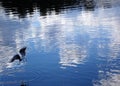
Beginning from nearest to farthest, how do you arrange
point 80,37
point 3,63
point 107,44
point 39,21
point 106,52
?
point 3,63
point 106,52
point 107,44
point 80,37
point 39,21

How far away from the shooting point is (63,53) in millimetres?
35031

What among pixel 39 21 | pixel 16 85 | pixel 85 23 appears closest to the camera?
pixel 16 85

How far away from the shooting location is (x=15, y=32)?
49.9m

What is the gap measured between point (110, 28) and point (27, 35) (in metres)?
11.1

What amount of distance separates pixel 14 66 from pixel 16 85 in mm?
5079

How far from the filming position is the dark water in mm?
26969

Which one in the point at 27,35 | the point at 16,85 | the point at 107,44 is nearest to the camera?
the point at 16,85

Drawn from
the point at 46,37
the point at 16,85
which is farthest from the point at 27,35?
the point at 16,85

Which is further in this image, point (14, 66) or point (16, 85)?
point (14, 66)

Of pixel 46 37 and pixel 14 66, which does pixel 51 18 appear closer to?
pixel 46 37

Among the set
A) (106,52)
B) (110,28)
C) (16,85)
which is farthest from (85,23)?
(16,85)

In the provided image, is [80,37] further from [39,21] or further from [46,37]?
[39,21]

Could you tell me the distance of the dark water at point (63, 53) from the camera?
27.0 meters

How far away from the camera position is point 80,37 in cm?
4319
